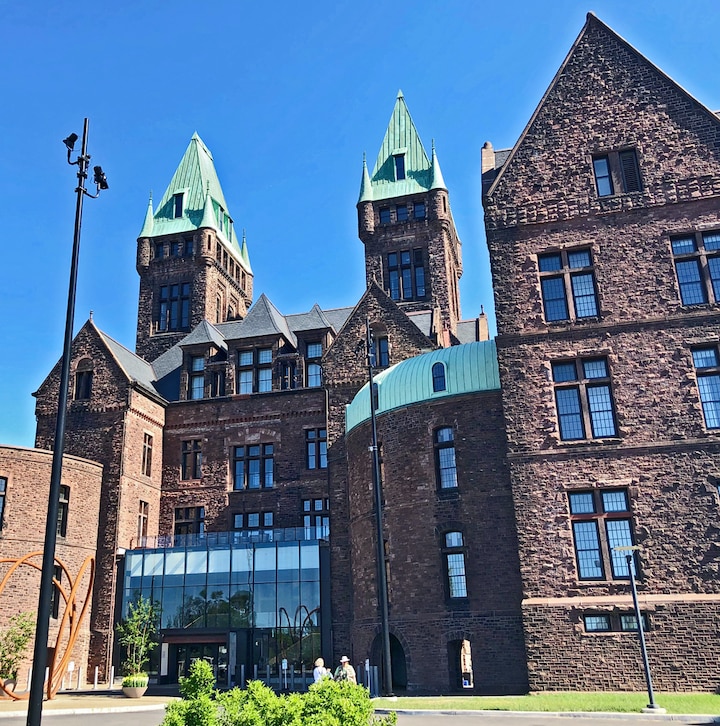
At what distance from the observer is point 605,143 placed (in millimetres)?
28516

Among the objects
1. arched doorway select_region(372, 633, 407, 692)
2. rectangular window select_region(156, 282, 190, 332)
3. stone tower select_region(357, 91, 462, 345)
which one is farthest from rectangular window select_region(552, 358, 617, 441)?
rectangular window select_region(156, 282, 190, 332)

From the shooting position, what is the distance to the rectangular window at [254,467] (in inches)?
1681

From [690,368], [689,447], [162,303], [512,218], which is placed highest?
[162,303]

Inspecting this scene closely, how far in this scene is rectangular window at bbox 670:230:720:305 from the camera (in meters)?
26.3

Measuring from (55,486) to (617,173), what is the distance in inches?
909

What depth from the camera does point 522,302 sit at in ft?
91.4

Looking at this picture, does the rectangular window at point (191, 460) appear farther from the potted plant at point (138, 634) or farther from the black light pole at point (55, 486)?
the black light pole at point (55, 486)

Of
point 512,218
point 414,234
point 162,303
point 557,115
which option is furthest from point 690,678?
point 162,303

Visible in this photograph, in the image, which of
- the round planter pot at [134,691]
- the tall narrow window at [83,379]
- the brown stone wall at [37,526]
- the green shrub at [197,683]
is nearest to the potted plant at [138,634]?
the brown stone wall at [37,526]

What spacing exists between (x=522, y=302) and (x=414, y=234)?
90.2 feet

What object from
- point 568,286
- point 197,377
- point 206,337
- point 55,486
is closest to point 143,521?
point 197,377

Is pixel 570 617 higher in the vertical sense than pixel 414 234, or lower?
lower

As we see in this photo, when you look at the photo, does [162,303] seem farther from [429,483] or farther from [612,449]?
[612,449]

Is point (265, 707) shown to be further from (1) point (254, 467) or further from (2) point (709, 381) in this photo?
(1) point (254, 467)
